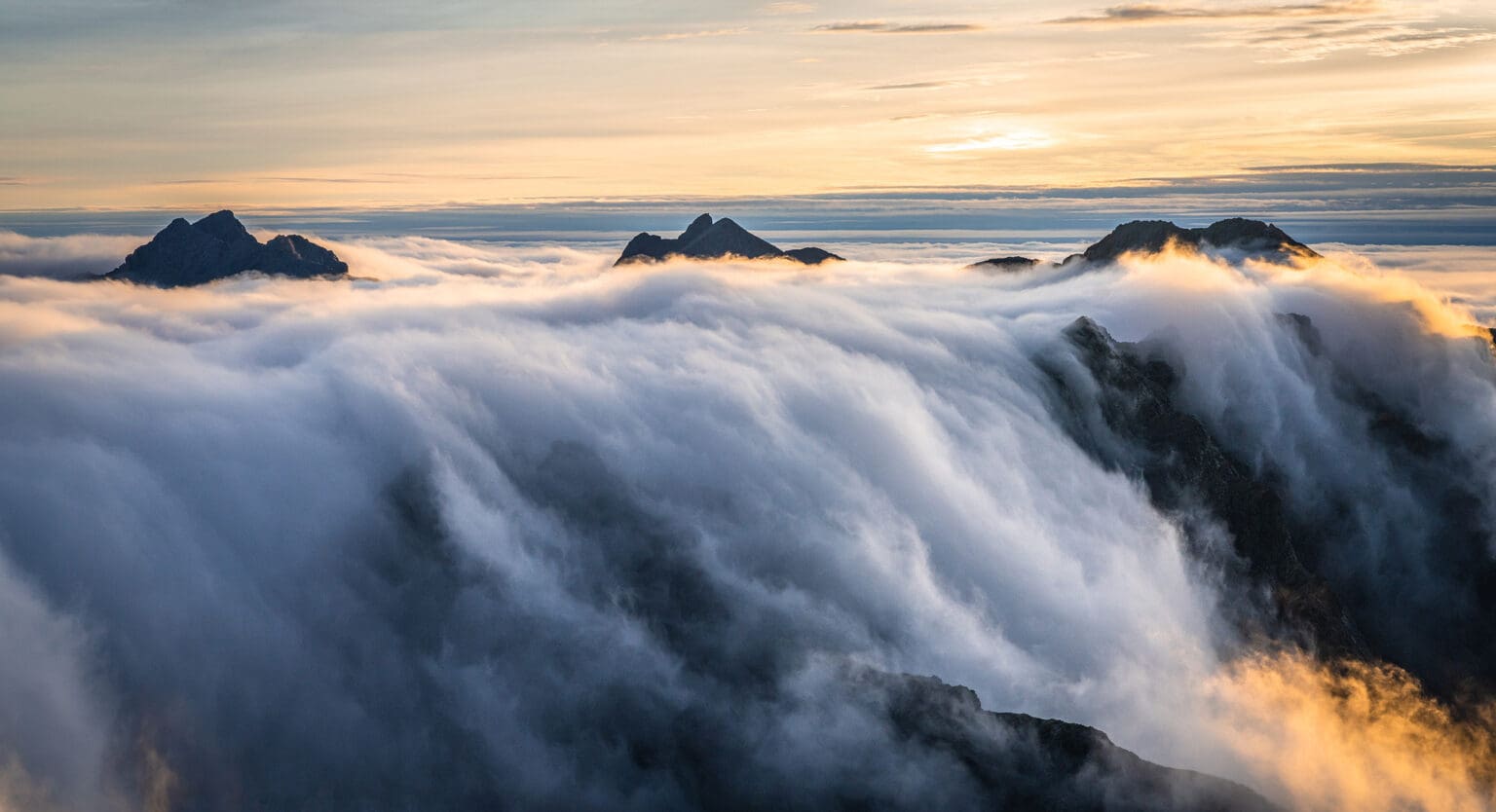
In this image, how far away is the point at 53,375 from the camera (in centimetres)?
19688

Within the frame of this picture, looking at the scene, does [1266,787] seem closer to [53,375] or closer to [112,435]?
[112,435]

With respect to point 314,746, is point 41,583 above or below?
above

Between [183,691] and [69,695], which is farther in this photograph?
[183,691]

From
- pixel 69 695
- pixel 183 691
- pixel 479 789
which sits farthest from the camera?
pixel 479 789

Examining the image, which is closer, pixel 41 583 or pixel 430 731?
pixel 41 583

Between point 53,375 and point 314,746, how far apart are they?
75.7 meters

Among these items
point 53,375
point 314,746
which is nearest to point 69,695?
point 314,746

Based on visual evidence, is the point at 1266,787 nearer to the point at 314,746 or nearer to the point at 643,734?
the point at 643,734

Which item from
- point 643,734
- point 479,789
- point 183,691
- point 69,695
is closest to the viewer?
point 69,695

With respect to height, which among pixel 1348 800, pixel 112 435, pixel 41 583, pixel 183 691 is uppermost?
pixel 112 435

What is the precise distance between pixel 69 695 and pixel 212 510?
43.3 m

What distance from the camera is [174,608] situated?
6969 inches

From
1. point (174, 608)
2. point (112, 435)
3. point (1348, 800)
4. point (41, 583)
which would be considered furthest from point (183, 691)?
point (1348, 800)

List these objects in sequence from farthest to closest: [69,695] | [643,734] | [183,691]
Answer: [643,734] < [183,691] < [69,695]
